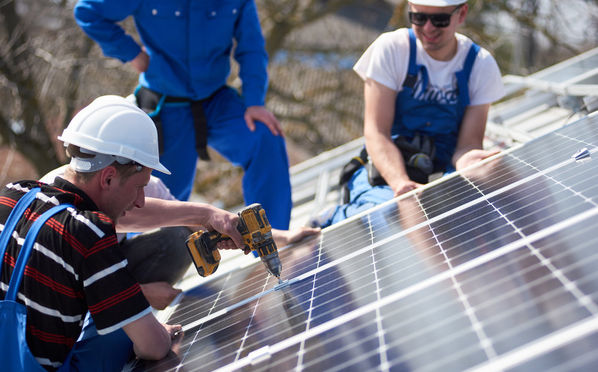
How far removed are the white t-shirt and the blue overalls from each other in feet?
0.12

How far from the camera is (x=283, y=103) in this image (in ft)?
45.7

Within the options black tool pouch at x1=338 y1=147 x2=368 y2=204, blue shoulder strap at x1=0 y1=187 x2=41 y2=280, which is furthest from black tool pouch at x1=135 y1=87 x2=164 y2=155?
blue shoulder strap at x1=0 y1=187 x2=41 y2=280

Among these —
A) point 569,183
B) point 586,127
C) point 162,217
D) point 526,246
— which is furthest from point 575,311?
point 162,217

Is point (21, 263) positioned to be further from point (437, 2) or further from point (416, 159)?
point (437, 2)

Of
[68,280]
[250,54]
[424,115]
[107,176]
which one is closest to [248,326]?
[68,280]

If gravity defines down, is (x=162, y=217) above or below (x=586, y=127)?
above

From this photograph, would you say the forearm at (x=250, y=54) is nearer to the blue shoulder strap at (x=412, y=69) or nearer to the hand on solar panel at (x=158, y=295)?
the blue shoulder strap at (x=412, y=69)

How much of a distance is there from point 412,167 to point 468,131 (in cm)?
55

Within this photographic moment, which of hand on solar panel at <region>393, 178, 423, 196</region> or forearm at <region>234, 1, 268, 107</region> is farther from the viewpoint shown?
forearm at <region>234, 1, 268, 107</region>

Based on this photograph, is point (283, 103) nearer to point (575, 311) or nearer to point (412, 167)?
point (412, 167)

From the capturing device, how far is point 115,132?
8.43ft

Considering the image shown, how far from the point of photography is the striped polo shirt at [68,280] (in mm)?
2264

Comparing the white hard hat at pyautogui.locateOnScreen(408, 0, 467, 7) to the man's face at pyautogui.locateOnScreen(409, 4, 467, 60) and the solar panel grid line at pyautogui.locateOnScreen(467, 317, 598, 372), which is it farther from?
the solar panel grid line at pyautogui.locateOnScreen(467, 317, 598, 372)

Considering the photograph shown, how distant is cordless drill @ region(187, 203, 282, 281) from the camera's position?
2.94 meters
